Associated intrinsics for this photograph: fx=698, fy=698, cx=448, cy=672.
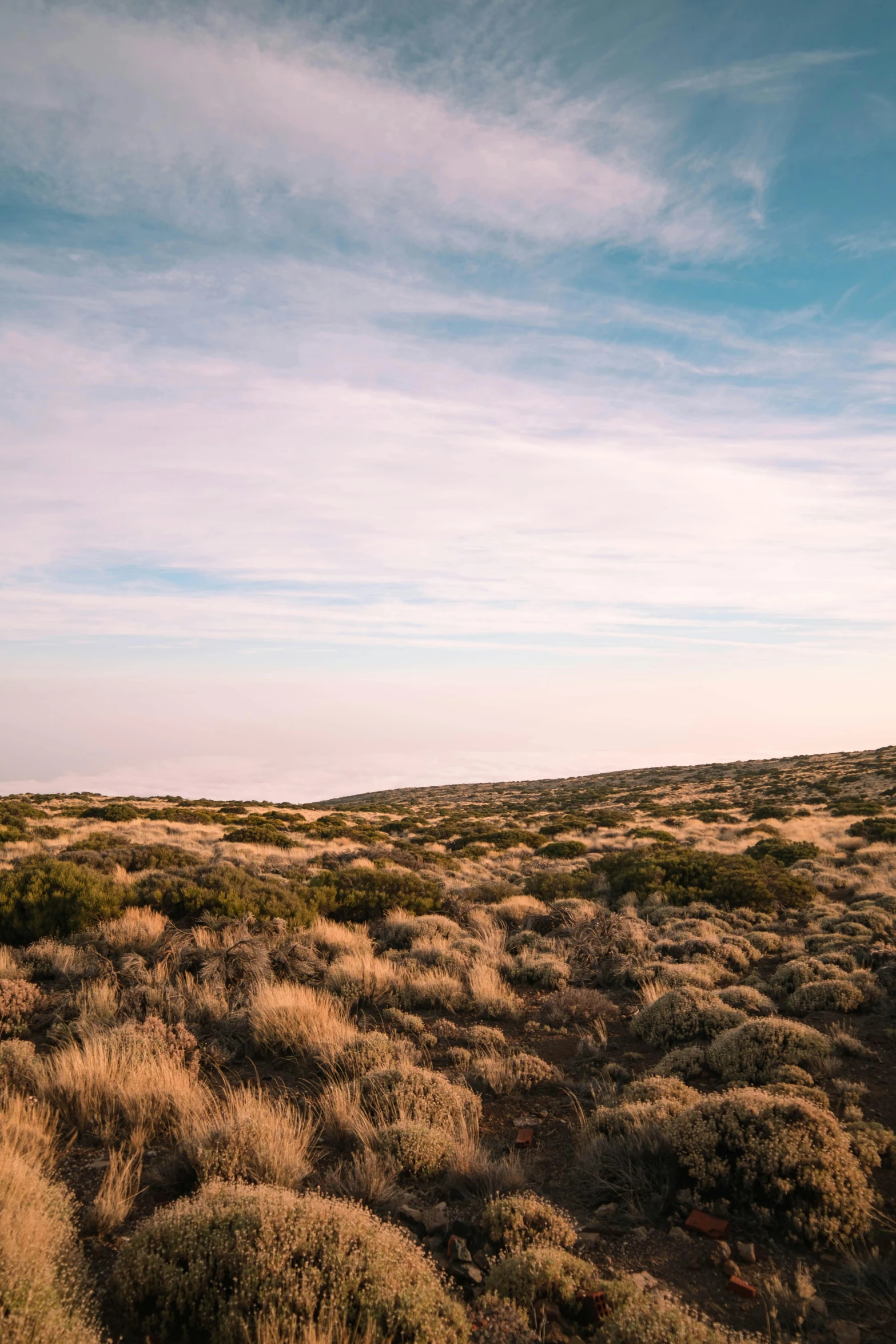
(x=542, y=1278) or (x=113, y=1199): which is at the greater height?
(x=113, y=1199)

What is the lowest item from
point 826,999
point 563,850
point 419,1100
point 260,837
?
point 563,850

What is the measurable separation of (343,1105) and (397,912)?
7.89 metres

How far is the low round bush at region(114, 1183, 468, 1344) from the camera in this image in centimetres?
333

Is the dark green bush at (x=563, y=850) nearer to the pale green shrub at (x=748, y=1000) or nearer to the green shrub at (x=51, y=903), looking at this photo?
the pale green shrub at (x=748, y=1000)

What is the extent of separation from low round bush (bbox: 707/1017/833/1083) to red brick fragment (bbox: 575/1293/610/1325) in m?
3.26

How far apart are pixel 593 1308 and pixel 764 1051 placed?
3.96 meters

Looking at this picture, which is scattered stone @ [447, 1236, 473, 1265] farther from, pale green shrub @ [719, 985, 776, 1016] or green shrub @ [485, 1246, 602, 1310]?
pale green shrub @ [719, 985, 776, 1016]

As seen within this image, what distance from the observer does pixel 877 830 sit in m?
23.4

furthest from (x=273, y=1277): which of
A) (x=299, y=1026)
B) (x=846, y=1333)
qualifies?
Answer: (x=299, y=1026)

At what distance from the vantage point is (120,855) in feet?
51.1

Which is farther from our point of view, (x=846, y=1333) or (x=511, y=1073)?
(x=511, y=1073)

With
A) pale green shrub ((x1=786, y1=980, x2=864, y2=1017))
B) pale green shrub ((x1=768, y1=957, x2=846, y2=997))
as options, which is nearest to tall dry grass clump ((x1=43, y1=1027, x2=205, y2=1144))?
pale green shrub ((x1=786, y1=980, x2=864, y2=1017))

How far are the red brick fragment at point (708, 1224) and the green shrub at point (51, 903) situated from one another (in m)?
9.50

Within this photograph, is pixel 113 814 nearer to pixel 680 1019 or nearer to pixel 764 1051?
pixel 680 1019
